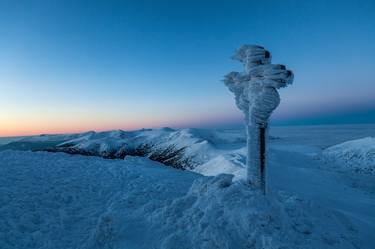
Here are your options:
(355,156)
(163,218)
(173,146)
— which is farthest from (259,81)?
(173,146)

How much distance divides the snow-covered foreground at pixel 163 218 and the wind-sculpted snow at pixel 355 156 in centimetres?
2278

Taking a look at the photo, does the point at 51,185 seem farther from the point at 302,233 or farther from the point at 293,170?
the point at 293,170

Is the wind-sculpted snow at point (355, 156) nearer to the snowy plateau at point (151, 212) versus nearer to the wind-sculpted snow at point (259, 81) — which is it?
the snowy plateau at point (151, 212)

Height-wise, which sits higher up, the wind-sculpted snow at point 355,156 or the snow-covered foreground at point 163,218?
the snow-covered foreground at point 163,218

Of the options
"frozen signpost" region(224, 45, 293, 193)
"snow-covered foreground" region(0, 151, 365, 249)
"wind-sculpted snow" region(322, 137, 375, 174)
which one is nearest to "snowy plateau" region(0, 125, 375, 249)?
"snow-covered foreground" region(0, 151, 365, 249)

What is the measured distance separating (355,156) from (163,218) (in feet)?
104

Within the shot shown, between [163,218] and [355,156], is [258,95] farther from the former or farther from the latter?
[355,156]

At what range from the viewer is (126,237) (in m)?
7.82

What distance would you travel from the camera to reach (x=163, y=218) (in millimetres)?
8211

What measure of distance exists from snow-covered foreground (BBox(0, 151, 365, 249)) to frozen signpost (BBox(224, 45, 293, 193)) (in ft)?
2.75

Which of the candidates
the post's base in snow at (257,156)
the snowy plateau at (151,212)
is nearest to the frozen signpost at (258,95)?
the post's base in snow at (257,156)

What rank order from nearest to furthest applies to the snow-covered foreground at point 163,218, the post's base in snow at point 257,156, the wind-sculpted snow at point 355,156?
the snow-covered foreground at point 163,218, the post's base in snow at point 257,156, the wind-sculpted snow at point 355,156

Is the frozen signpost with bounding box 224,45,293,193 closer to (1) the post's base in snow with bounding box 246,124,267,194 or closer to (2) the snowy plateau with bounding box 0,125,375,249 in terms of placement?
(1) the post's base in snow with bounding box 246,124,267,194

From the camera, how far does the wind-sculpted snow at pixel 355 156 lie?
97.0 feet
